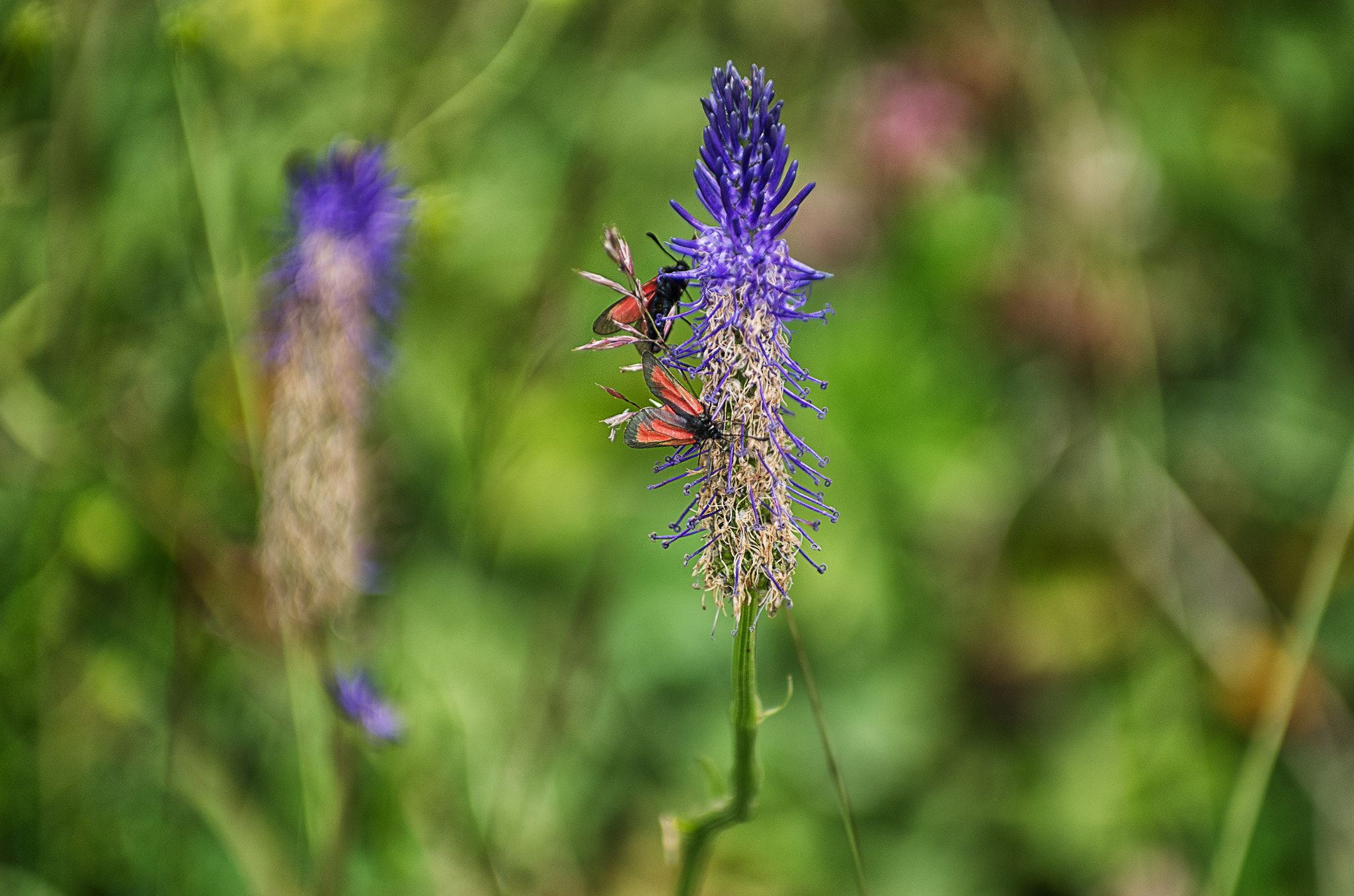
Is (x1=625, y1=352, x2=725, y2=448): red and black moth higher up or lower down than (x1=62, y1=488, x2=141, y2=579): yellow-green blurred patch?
higher up

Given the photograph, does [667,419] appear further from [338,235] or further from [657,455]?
[657,455]

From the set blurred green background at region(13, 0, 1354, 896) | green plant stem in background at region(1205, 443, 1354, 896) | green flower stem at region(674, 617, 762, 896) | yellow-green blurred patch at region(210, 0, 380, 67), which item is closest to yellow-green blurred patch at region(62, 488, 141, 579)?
blurred green background at region(13, 0, 1354, 896)

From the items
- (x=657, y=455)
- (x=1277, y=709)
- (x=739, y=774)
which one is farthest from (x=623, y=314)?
(x=1277, y=709)

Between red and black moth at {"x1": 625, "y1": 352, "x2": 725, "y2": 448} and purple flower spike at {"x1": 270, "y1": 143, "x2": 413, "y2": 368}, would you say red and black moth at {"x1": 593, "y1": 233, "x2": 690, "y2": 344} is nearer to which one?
red and black moth at {"x1": 625, "y1": 352, "x2": 725, "y2": 448}

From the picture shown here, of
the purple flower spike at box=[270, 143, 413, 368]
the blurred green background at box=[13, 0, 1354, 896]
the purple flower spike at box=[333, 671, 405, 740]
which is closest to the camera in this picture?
the purple flower spike at box=[333, 671, 405, 740]

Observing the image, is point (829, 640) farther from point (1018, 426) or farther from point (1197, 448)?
point (1197, 448)

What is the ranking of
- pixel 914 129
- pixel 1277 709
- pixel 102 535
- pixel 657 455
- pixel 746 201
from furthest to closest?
pixel 914 129 < pixel 657 455 < pixel 1277 709 < pixel 102 535 < pixel 746 201

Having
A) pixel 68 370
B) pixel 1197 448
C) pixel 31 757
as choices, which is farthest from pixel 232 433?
pixel 1197 448
